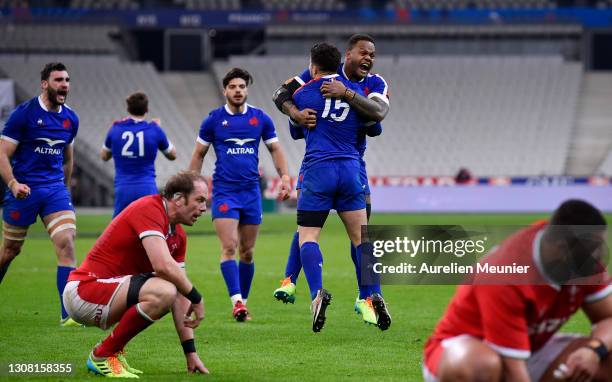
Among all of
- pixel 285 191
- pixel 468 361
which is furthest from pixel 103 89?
pixel 468 361

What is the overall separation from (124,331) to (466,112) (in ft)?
139

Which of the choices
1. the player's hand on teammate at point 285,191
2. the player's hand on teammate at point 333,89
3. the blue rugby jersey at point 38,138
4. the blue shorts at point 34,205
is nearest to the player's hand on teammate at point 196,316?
the player's hand on teammate at point 333,89

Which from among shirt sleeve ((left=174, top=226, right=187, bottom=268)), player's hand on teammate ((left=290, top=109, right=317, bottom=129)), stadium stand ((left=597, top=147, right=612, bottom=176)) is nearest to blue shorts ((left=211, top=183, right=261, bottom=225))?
player's hand on teammate ((left=290, top=109, right=317, bottom=129))

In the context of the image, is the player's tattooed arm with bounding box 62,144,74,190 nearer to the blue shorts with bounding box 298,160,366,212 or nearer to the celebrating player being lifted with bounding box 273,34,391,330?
the celebrating player being lifted with bounding box 273,34,391,330

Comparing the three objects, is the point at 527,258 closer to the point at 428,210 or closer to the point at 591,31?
the point at 428,210

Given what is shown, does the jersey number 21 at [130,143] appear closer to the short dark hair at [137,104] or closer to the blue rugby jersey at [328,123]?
the short dark hair at [137,104]

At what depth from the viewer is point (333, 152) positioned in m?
9.00

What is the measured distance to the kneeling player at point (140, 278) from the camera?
21.7 feet

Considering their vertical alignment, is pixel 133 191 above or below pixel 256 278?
above

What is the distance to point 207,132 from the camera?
11.1m

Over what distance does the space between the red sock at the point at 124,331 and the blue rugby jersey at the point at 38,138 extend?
3654mm

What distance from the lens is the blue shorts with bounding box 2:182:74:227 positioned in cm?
1020

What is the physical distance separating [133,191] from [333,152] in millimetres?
4389

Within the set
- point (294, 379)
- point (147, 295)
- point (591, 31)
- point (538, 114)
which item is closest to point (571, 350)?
point (294, 379)
